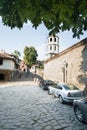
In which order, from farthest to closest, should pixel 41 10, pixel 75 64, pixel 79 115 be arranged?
pixel 75 64 → pixel 79 115 → pixel 41 10

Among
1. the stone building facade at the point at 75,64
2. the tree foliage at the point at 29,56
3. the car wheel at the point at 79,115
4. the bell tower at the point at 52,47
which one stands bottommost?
the car wheel at the point at 79,115

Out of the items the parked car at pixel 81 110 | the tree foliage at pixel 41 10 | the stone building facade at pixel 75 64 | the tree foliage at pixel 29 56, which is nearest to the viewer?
the tree foliage at pixel 41 10

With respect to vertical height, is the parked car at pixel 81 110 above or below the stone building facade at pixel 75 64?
below

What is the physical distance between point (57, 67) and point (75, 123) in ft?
64.9

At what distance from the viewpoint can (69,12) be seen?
5883 mm

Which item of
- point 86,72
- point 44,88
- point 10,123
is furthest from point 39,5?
point 44,88

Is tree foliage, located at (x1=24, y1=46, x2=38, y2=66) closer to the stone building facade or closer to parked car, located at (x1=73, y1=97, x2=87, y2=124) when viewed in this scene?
the stone building facade

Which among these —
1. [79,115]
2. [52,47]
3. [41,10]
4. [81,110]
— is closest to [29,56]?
[52,47]

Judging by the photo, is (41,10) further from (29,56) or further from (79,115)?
(29,56)

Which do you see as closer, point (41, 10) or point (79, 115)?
point (41, 10)

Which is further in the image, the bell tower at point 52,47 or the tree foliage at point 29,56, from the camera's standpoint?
the bell tower at point 52,47

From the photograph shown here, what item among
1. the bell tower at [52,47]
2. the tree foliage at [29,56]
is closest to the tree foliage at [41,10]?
the tree foliage at [29,56]

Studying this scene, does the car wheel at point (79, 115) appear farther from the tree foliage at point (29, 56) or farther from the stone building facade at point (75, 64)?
the tree foliage at point (29, 56)

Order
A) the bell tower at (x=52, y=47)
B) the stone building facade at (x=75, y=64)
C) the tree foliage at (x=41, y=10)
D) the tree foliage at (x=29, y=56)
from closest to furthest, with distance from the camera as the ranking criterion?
the tree foliage at (x=41, y=10)
the stone building facade at (x=75, y=64)
the tree foliage at (x=29, y=56)
the bell tower at (x=52, y=47)
